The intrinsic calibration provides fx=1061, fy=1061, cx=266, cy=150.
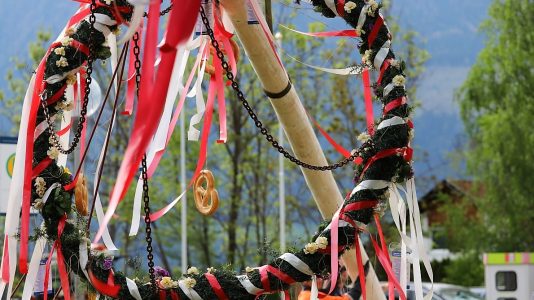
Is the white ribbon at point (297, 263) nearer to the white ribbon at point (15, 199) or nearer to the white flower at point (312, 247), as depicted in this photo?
the white flower at point (312, 247)

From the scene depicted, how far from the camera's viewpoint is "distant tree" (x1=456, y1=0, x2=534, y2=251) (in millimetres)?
24734

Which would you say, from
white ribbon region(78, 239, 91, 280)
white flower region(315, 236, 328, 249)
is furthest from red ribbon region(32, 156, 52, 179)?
white flower region(315, 236, 328, 249)

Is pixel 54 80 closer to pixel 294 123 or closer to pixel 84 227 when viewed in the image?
pixel 84 227

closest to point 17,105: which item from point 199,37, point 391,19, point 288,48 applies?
point 288,48

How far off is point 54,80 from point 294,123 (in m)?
1.29

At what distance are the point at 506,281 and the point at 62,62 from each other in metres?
8.90

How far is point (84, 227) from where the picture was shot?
5.17 meters

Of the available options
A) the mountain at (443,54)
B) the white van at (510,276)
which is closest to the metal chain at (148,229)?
the white van at (510,276)

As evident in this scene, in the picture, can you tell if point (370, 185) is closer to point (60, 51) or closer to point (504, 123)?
point (60, 51)

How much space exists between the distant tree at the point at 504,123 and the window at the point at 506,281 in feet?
39.1

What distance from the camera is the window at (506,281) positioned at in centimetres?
1294

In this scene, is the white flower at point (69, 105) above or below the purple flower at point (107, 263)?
above

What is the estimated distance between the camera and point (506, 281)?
13.0m

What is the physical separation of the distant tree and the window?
11912mm
